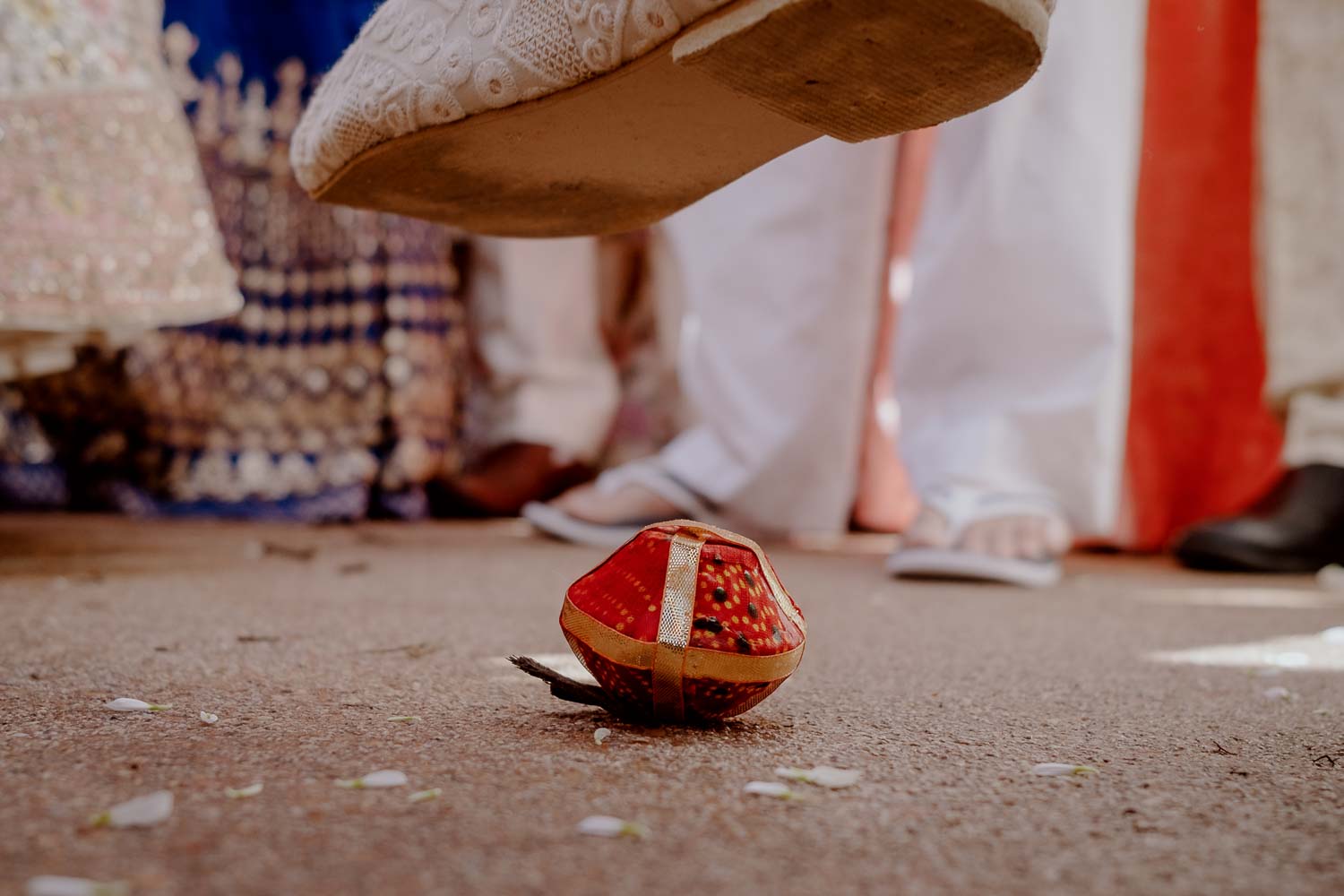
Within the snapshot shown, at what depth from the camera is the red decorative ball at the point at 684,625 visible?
44 cm

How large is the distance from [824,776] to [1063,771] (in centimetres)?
10

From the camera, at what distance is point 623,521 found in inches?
57.2

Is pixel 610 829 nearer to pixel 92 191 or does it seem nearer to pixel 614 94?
pixel 614 94

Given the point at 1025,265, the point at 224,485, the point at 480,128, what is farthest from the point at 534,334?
the point at 480,128

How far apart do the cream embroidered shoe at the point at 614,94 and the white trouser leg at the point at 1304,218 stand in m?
1.19

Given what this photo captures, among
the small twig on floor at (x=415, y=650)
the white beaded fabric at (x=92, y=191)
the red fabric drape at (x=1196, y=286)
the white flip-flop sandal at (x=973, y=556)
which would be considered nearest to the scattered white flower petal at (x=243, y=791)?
Answer: the small twig on floor at (x=415, y=650)

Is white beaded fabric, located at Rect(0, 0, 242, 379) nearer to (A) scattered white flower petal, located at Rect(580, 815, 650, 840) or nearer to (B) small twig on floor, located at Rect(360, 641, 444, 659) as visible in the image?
(B) small twig on floor, located at Rect(360, 641, 444, 659)

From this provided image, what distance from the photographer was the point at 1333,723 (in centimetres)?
54

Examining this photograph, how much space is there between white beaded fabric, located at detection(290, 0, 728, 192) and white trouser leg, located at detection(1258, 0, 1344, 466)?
1309 millimetres

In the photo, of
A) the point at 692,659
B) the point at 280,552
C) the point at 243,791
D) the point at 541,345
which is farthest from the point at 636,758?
the point at 541,345

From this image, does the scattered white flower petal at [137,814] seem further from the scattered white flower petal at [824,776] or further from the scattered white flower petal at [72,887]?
the scattered white flower petal at [824,776]

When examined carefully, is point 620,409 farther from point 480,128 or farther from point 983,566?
point 480,128

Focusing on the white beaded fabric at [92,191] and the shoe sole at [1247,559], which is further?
the shoe sole at [1247,559]

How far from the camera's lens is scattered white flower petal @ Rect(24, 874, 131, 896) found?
0.92 feet
